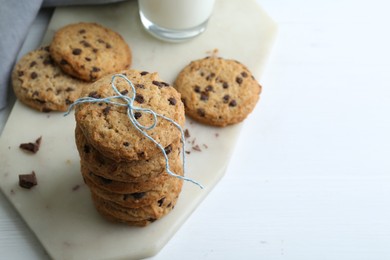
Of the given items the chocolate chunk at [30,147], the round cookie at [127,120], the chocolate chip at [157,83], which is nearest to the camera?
the round cookie at [127,120]

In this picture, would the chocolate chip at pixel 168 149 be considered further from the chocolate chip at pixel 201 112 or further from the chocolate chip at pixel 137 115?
the chocolate chip at pixel 201 112

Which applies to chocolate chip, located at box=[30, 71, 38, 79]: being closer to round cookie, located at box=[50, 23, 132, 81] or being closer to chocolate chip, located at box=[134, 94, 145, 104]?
round cookie, located at box=[50, 23, 132, 81]

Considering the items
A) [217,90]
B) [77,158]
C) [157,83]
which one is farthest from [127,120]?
[217,90]

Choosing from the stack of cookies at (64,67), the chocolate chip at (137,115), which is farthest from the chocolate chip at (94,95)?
the stack of cookies at (64,67)

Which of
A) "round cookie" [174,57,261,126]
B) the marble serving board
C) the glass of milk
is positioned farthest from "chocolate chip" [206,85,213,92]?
the glass of milk

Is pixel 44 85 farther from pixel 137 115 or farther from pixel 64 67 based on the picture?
pixel 137 115

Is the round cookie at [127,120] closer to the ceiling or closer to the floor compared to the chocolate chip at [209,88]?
closer to the ceiling
